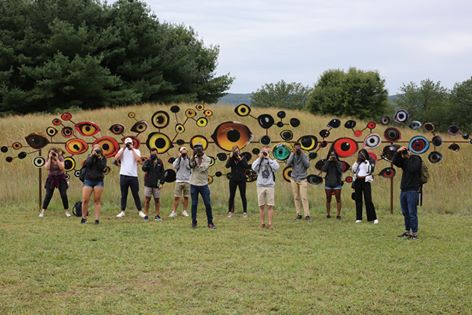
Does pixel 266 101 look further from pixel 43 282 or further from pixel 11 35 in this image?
pixel 43 282

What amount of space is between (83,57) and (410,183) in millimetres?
23029

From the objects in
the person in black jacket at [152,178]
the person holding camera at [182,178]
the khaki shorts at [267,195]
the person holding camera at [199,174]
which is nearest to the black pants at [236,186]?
the person holding camera at [182,178]

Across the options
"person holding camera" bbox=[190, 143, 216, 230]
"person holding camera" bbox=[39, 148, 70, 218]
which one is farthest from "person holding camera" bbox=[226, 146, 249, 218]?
"person holding camera" bbox=[39, 148, 70, 218]

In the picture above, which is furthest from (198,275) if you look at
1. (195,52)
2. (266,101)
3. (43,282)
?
(266,101)

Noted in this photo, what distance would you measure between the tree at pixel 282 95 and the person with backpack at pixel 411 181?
66.6m

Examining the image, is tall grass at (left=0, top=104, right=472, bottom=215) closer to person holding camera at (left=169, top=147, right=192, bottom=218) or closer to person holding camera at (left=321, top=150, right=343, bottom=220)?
person holding camera at (left=169, top=147, right=192, bottom=218)

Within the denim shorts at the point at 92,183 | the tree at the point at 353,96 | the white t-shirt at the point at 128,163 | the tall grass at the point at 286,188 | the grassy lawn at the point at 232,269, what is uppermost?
the tree at the point at 353,96

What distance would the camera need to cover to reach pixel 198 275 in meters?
7.14

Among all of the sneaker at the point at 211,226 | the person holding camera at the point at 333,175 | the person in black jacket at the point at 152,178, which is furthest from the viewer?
the person holding camera at the point at 333,175

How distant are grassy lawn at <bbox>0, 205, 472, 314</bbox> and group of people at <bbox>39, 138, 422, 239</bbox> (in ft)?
1.94

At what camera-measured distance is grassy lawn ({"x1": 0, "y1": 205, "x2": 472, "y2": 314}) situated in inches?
Answer: 235

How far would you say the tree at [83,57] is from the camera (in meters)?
28.2

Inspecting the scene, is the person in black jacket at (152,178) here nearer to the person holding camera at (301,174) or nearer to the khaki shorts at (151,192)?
the khaki shorts at (151,192)

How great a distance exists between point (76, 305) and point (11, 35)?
89.5ft
